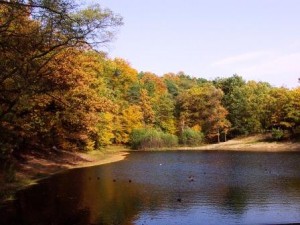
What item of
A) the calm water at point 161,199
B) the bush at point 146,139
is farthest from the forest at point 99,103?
the calm water at point 161,199

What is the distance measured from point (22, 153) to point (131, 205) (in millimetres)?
19055

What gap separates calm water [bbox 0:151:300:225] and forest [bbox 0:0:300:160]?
4556 millimetres

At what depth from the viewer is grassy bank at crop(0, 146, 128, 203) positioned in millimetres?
25527

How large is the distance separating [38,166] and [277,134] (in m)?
45.8

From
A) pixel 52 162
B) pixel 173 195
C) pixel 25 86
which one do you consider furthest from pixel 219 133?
pixel 25 86

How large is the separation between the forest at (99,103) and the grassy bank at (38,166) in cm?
109

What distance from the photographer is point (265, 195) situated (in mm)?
22031

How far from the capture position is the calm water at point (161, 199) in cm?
1730

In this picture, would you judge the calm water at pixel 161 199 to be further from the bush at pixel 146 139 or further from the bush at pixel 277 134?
the bush at pixel 277 134

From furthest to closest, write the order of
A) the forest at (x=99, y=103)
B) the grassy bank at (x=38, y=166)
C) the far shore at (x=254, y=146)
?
the far shore at (x=254, y=146) → the grassy bank at (x=38, y=166) → the forest at (x=99, y=103)

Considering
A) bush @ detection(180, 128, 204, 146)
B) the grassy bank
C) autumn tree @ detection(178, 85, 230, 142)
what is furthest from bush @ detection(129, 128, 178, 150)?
the grassy bank

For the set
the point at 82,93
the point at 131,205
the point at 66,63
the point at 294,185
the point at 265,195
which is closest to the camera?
the point at 131,205

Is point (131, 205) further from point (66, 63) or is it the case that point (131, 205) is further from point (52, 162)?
point (52, 162)

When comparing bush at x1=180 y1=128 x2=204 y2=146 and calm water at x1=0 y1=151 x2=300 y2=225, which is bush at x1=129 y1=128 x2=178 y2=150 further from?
calm water at x1=0 y1=151 x2=300 y2=225
